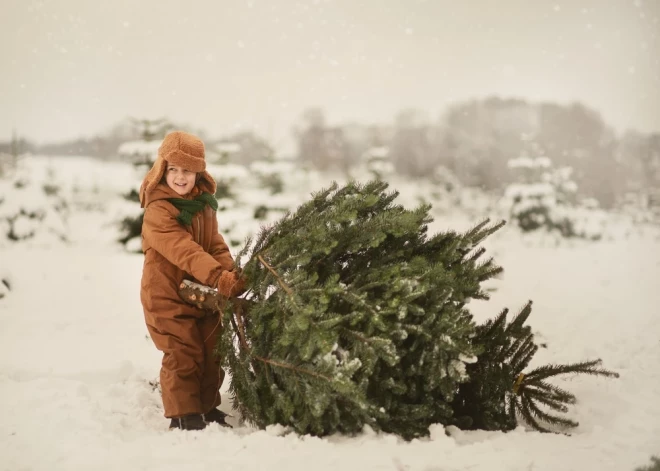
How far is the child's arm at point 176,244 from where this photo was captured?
2.88 metres

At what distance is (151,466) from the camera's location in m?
2.37

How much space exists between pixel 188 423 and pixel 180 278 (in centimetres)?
76

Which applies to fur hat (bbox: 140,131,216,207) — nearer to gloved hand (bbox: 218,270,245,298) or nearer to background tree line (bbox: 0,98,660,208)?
gloved hand (bbox: 218,270,245,298)

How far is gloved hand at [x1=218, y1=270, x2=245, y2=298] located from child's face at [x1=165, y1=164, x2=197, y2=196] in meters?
0.67

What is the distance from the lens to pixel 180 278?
3174 mm

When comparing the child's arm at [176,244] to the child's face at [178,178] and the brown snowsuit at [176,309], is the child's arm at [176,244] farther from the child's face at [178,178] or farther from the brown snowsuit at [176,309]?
the child's face at [178,178]

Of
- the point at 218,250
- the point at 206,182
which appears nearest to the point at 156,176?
the point at 206,182

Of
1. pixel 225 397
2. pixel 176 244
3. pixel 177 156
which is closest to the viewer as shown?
pixel 176 244

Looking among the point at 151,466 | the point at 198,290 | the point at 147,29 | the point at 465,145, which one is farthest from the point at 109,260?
the point at 465,145

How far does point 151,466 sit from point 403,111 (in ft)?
41.3

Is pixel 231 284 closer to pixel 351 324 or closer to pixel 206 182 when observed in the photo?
pixel 351 324

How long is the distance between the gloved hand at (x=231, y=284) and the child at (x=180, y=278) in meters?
0.05

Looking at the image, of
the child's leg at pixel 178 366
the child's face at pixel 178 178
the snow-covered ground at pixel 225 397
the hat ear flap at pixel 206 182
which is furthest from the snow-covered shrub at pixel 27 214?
the child's leg at pixel 178 366

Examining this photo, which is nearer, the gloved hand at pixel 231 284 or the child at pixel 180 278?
the gloved hand at pixel 231 284
